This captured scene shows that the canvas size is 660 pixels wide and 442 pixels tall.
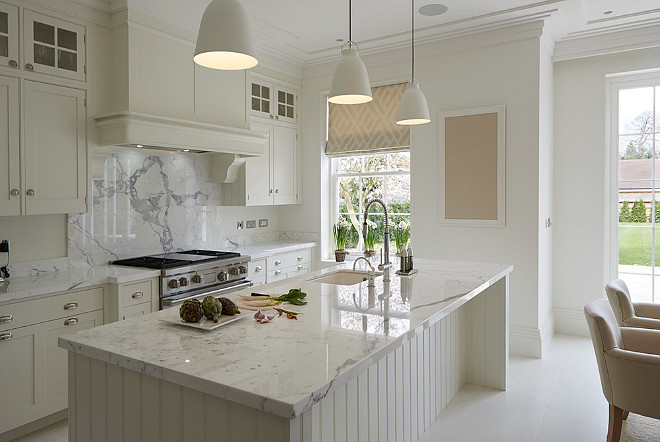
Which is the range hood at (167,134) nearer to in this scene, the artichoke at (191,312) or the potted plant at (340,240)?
the potted plant at (340,240)

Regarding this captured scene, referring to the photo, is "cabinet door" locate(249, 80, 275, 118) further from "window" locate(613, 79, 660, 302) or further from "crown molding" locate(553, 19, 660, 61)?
"window" locate(613, 79, 660, 302)

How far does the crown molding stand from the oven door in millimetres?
3659

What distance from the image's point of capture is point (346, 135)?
17.3 ft

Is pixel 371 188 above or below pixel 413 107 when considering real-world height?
below

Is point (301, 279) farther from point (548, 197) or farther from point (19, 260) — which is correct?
point (548, 197)

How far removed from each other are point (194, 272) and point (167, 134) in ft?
3.53

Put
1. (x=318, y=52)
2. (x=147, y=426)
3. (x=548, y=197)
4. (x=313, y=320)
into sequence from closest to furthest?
(x=147, y=426) < (x=313, y=320) < (x=548, y=197) < (x=318, y=52)

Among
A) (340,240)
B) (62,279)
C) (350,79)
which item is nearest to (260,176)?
(340,240)

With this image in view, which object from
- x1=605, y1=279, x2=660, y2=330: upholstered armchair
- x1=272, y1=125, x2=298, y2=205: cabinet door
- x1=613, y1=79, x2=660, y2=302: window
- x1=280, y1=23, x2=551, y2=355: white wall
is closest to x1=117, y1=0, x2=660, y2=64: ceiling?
x1=280, y1=23, x2=551, y2=355: white wall

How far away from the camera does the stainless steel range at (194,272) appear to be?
3.56 meters

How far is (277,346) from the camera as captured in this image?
1628 mm

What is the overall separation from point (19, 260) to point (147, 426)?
7.81 ft

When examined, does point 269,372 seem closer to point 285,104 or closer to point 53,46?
point 53,46

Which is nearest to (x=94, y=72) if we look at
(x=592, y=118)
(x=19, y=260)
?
(x=19, y=260)
